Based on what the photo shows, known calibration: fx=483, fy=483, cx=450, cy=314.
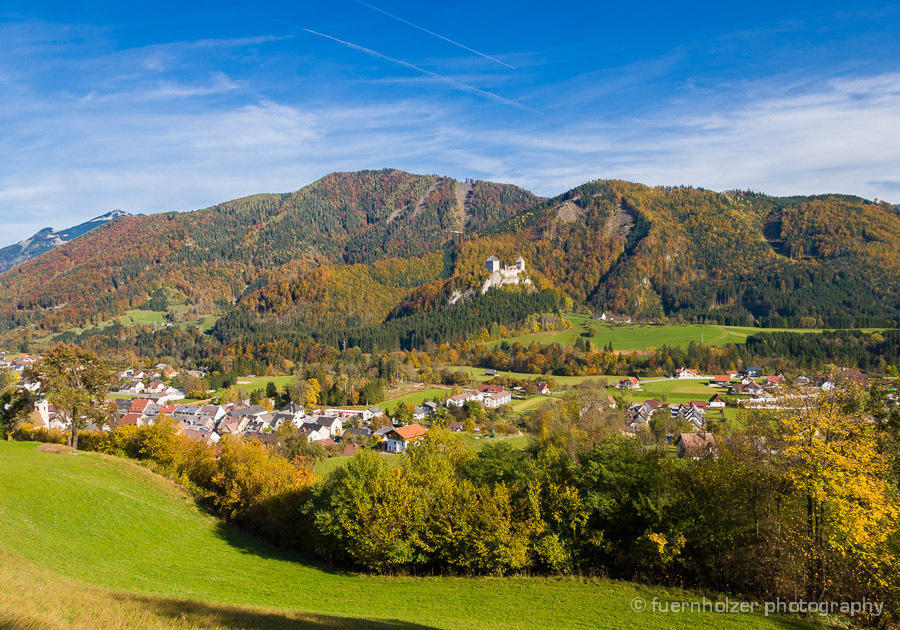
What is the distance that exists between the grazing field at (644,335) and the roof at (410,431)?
59656 millimetres

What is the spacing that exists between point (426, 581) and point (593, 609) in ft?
22.9

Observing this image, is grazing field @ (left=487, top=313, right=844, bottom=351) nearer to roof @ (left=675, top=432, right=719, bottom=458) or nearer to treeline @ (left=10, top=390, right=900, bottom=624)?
roof @ (left=675, top=432, right=719, bottom=458)

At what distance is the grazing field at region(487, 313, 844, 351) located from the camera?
109m

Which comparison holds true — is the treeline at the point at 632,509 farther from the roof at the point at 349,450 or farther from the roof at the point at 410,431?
the roof at the point at 410,431

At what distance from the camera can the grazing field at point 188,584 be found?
10938 millimetres

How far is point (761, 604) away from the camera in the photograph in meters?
14.2

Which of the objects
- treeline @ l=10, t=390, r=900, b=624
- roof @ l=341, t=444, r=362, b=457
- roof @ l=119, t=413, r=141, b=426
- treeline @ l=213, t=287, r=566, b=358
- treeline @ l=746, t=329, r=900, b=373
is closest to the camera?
treeline @ l=10, t=390, r=900, b=624

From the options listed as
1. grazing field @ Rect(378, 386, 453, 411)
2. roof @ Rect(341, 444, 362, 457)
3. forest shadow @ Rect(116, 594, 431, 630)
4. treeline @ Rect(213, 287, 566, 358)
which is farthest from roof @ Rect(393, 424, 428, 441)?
treeline @ Rect(213, 287, 566, 358)

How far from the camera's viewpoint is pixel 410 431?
186 ft

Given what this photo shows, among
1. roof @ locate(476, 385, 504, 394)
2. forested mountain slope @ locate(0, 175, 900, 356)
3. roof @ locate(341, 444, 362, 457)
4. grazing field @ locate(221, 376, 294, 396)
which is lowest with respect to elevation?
roof @ locate(341, 444, 362, 457)

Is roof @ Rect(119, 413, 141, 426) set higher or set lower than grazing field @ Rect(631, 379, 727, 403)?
lower

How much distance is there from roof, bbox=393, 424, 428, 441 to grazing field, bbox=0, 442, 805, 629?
30.4m

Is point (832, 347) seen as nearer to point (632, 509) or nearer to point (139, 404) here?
point (632, 509)

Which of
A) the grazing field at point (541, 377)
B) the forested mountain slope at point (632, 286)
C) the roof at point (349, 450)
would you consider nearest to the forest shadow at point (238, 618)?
the roof at point (349, 450)
